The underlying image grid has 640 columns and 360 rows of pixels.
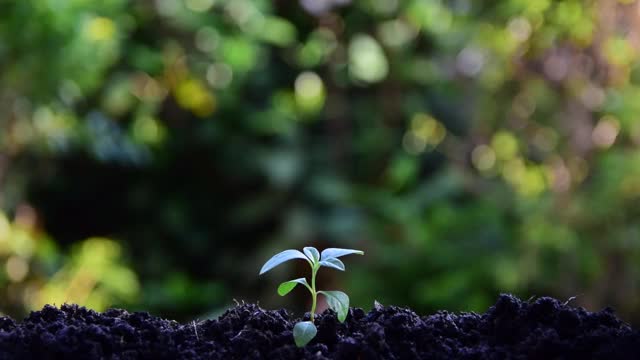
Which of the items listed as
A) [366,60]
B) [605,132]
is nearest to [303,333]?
[605,132]

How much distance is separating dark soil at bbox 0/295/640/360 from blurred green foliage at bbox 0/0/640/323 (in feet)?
6.07

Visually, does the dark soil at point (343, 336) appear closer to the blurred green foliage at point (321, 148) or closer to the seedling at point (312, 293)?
the seedling at point (312, 293)

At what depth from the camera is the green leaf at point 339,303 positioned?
0.88 m

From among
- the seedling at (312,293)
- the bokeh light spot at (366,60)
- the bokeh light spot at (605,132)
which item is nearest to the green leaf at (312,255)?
the seedling at (312,293)

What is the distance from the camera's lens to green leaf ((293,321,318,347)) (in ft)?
2.73

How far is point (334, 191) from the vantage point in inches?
129

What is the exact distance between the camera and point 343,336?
89cm

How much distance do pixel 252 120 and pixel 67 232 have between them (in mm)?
930

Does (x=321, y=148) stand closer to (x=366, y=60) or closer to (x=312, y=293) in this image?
(x=366, y=60)

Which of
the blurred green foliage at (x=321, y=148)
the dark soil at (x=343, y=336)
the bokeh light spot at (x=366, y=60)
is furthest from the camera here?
the bokeh light spot at (x=366, y=60)

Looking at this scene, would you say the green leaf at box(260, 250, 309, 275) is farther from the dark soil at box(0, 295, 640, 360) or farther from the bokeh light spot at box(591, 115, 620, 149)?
the bokeh light spot at box(591, 115, 620, 149)

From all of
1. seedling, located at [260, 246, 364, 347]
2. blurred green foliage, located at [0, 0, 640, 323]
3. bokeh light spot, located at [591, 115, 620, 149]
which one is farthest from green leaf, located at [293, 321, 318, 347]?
bokeh light spot, located at [591, 115, 620, 149]

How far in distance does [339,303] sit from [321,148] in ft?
8.44

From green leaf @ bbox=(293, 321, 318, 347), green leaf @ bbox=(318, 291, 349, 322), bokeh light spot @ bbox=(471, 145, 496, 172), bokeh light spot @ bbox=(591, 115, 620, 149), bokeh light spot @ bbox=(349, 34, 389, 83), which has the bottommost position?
green leaf @ bbox=(293, 321, 318, 347)
